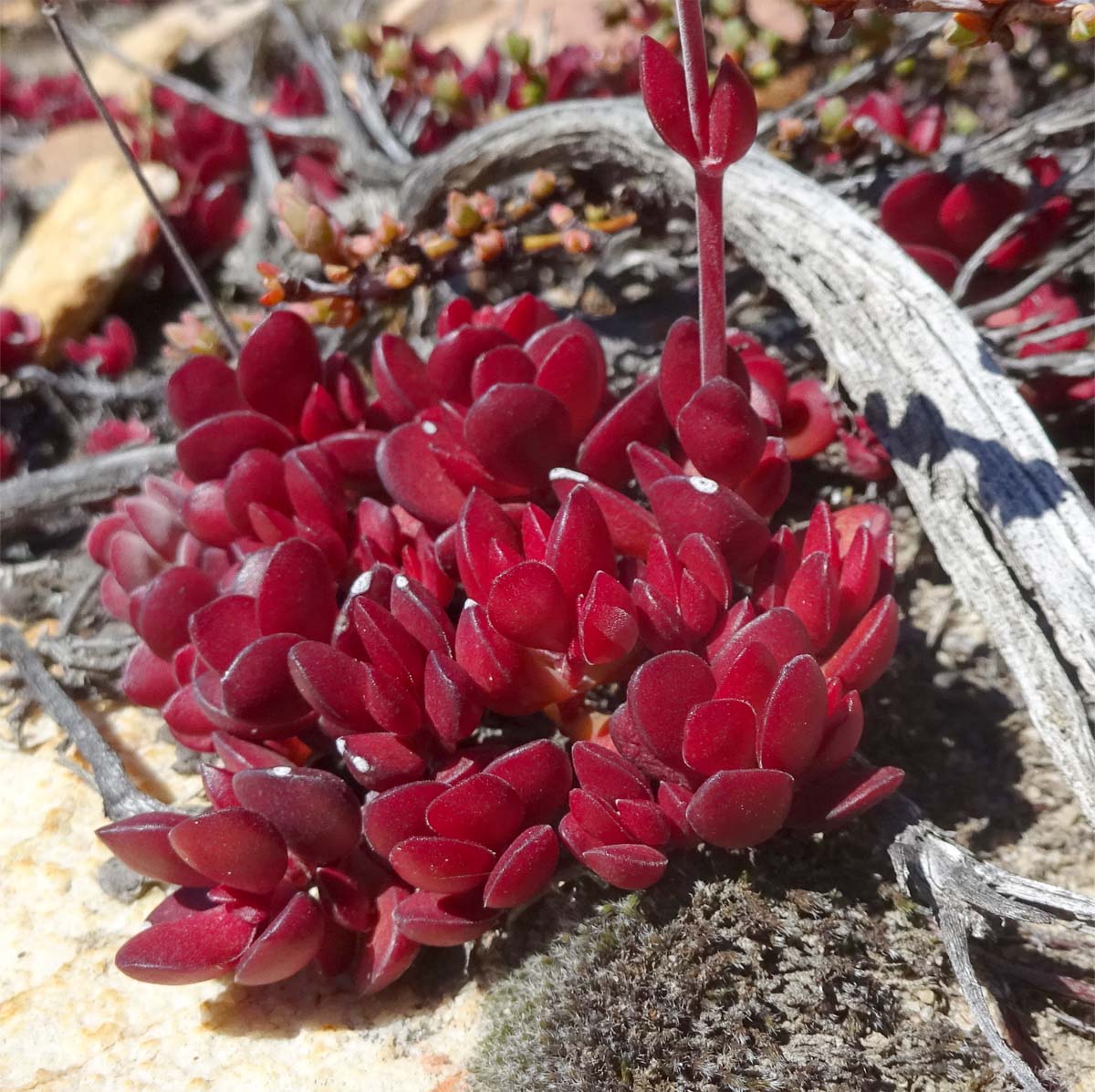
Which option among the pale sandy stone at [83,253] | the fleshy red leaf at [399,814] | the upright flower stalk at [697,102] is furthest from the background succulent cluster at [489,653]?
the pale sandy stone at [83,253]

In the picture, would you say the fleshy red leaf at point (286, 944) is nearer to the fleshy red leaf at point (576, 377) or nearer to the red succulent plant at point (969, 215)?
the fleshy red leaf at point (576, 377)

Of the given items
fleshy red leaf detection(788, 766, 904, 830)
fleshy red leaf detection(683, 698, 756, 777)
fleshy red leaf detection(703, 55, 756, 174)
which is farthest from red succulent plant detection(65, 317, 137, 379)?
fleshy red leaf detection(788, 766, 904, 830)

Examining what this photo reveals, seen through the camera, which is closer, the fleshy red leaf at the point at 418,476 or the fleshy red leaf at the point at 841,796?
the fleshy red leaf at the point at 841,796

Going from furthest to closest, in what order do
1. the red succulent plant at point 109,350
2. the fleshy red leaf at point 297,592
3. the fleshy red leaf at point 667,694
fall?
the red succulent plant at point 109,350 → the fleshy red leaf at point 297,592 → the fleshy red leaf at point 667,694

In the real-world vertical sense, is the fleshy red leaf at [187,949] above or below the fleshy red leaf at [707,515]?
below

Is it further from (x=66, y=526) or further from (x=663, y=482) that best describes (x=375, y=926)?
(x=66, y=526)

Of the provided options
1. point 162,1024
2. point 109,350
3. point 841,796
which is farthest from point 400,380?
point 109,350

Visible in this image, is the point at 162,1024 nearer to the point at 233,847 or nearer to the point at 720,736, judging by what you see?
the point at 233,847
